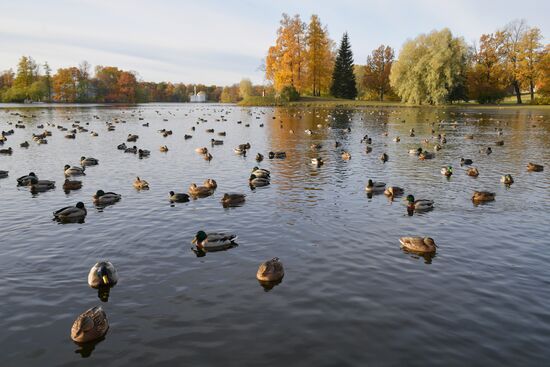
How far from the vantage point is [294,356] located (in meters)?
10.3

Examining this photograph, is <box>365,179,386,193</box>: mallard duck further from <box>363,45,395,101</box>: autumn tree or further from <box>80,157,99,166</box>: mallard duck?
<box>363,45,395,101</box>: autumn tree

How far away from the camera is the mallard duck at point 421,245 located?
1641 cm

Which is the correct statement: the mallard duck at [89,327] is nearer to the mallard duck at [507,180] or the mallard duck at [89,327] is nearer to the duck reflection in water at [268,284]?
the duck reflection in water at [268,284]

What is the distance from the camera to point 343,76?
137 m

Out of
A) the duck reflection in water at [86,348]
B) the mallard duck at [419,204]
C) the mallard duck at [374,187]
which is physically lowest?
the duck reflection in water at [86,348]

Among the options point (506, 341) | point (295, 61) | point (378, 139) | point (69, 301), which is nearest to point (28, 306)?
point (69, 301)

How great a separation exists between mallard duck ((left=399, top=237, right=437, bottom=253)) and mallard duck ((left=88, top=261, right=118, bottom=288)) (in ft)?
35.3

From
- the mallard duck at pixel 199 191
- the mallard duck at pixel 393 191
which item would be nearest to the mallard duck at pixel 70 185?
the mallard duck at pixel 199 191

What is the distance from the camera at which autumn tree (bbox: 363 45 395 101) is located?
146 m

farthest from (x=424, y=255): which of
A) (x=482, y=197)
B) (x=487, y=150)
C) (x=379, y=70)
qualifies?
(x=379, y=70)

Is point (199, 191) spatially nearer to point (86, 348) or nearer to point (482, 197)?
point (86, 348)

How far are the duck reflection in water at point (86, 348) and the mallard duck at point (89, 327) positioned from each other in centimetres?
8

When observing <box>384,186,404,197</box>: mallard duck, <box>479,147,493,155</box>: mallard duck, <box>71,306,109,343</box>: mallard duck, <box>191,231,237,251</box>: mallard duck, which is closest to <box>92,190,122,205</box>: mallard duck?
<box>191,231,237,251</box>: mallard duck

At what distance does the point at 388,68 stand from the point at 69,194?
137 metres
